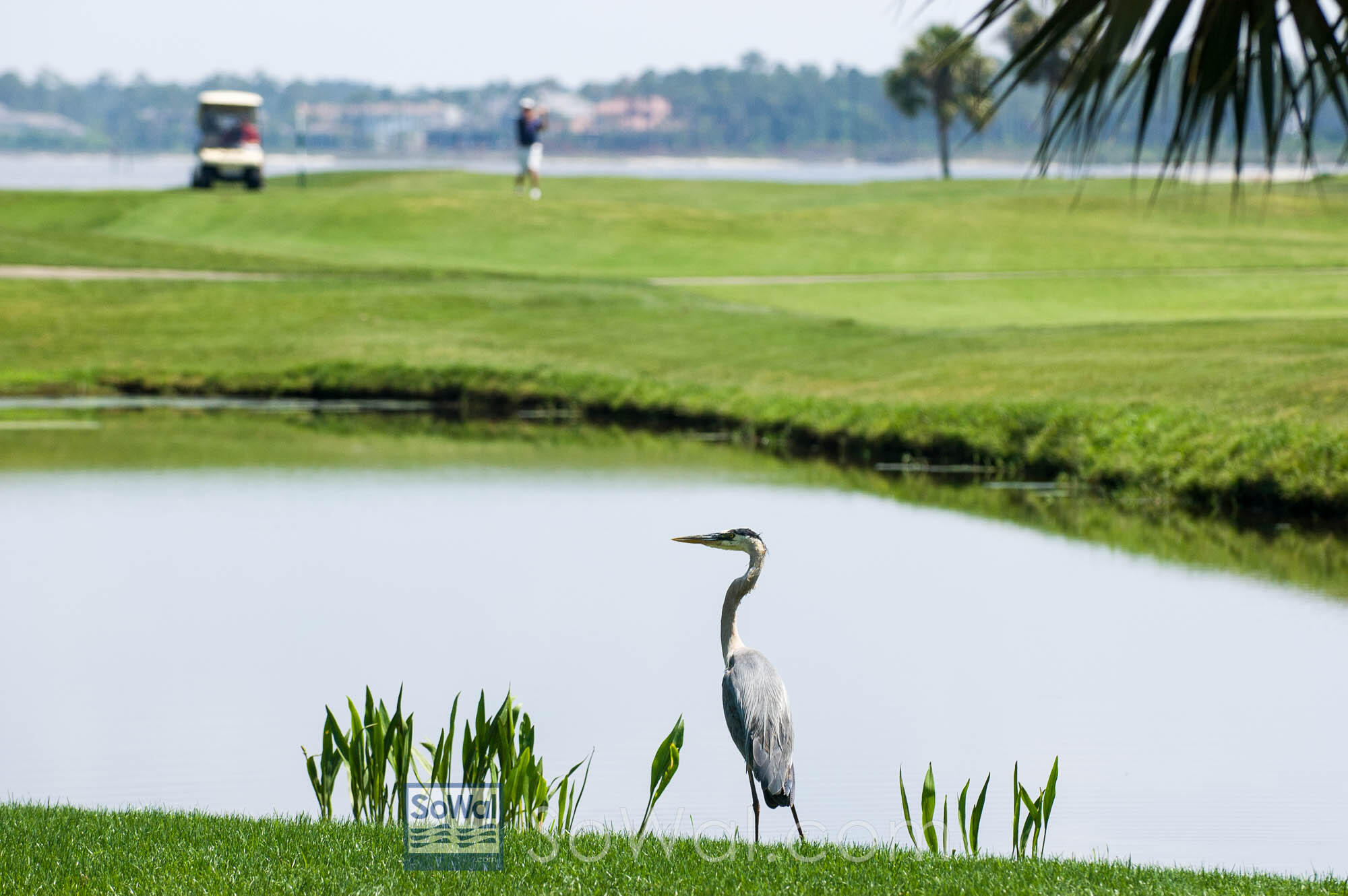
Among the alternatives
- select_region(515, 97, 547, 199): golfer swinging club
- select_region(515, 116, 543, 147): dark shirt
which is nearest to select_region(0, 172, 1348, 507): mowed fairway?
select_region(515, 97, 547, 199): golfer swinging club

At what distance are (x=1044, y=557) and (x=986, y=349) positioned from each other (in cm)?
1030

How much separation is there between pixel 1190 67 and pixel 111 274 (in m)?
32.9

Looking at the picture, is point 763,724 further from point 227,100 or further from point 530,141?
point 227,100

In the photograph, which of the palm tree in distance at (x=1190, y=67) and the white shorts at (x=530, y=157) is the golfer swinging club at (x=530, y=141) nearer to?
the white shorts at (x=530, y=157)

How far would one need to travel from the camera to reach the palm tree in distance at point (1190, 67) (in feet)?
16.4

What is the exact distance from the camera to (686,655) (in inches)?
430

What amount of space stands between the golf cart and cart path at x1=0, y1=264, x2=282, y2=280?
22.8 m

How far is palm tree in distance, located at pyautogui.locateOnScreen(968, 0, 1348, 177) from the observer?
16.4ft

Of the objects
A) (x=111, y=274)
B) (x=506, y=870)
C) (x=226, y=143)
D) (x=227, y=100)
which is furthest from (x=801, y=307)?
(x=226, y=143)

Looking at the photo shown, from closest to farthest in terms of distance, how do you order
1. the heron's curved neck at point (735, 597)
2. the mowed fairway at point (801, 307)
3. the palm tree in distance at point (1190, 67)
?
the palm tree in distance at point (1190, 67)
the heron's curved neck at point (735, 597)
the mowed fairway at point (801, 307)

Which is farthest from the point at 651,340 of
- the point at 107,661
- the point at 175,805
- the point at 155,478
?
the point at 175,805

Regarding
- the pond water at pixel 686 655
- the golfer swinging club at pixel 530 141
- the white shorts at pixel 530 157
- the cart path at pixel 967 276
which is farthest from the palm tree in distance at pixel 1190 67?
the white shorts at pixel 530 157

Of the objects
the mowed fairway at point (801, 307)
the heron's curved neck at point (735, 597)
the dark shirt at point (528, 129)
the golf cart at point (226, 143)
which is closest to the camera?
the heron's curved neck at point (735, 597)

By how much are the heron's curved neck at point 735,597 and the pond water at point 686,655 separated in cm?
109
